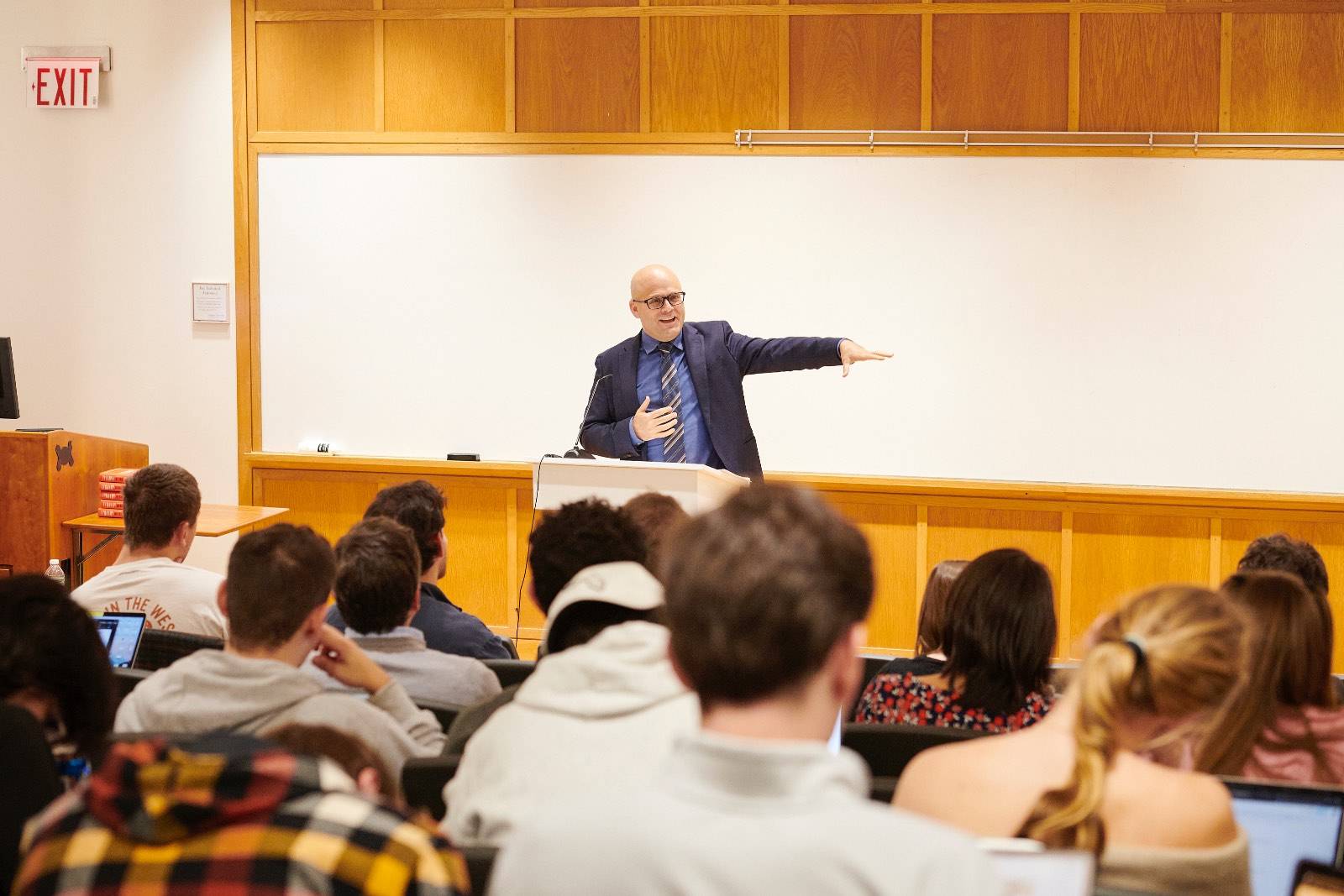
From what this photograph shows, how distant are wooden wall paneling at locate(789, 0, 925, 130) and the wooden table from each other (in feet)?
10.3

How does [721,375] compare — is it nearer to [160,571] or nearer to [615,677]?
[160,571]

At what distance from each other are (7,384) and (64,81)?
1796mm

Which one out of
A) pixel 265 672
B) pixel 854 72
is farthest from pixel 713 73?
pixel 265 672

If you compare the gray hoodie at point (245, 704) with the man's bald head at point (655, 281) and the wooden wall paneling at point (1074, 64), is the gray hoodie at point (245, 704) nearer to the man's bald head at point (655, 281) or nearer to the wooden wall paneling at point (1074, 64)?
the man's bald head at point (655, 281)

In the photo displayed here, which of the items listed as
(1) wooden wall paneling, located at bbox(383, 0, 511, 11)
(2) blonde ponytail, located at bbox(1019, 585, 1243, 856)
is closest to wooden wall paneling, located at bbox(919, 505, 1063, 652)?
(1) wooden wall paneling, located at bbox(383, 0, 511, 11)

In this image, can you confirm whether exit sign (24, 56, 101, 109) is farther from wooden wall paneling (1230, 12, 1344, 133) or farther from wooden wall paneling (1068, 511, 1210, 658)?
wooden wall paneling (1230, 12, 1344, 133)

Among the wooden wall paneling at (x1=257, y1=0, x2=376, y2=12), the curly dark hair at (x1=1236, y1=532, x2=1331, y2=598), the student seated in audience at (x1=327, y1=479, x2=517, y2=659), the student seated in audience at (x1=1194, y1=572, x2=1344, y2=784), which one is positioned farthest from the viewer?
the wooden wall paneling at (x1=257, y1=0, x2=376, y2=12)

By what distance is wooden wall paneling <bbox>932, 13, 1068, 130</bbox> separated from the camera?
20.4ft

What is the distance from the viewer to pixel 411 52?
6.76 metres

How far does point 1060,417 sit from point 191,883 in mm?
5571

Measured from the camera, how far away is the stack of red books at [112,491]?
599cm

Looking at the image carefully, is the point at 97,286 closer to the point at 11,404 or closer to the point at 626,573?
the point at 11,404


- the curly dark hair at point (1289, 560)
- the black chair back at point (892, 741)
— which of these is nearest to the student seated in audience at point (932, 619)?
the black chair back at point (892, 741)

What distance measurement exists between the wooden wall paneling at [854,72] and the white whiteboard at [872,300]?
0.23 metres
